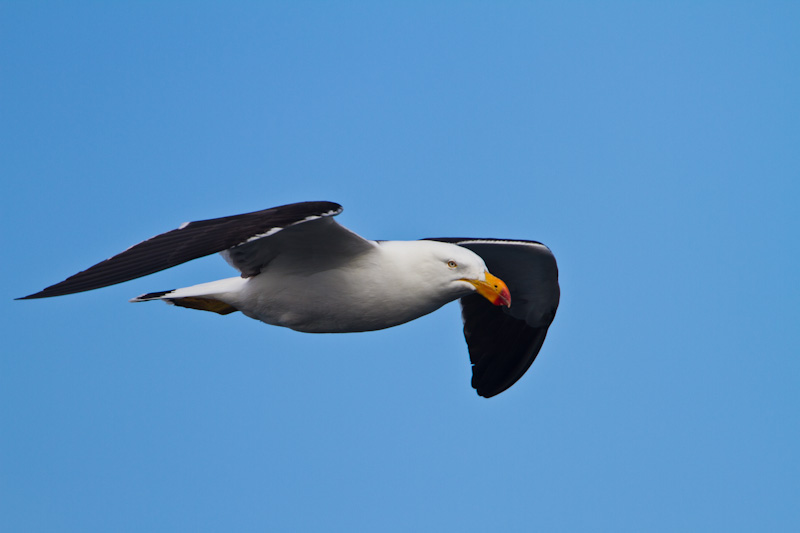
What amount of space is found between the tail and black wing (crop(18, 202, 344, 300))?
1218 millimetres

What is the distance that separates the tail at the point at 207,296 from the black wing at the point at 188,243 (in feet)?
4.00

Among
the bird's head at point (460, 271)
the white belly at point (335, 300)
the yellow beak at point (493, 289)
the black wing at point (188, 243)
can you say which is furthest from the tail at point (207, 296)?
the yellow beak at point (493, 289)

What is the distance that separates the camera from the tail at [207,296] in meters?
9.98

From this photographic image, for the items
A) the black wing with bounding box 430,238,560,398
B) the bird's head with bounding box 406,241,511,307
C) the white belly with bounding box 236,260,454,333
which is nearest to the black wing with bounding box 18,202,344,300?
the white belly with bounding box 236,260,454,333

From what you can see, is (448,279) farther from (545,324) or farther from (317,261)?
(545,324)

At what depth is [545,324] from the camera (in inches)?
511

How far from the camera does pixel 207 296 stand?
10102 mm

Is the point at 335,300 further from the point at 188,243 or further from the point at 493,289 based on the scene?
the point at 188,243

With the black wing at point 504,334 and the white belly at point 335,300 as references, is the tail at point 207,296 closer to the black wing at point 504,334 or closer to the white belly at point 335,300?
the white belly at point 335,300

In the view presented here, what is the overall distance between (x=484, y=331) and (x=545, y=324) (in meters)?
0.82

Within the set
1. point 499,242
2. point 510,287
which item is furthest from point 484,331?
point 499,242

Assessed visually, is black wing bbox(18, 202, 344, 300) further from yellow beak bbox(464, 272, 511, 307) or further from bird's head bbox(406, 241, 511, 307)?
yellow beak bbox(464, 272, 511, 307)

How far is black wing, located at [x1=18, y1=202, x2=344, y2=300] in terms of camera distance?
25.1ft

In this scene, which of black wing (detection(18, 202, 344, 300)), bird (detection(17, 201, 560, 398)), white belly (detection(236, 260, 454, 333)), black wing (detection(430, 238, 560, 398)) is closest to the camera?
black wing (detection(18, 202, 344, 300))
